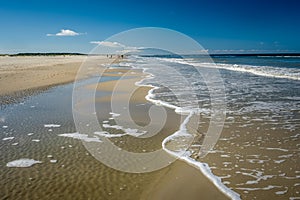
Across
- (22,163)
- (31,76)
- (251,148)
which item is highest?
(31,76)

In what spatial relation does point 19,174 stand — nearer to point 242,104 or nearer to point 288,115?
point 288,115

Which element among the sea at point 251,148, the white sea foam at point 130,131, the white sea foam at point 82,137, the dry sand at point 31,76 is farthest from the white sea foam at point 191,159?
the dry sand at point 31,76

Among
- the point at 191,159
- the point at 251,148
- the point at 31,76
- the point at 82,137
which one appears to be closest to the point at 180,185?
the point at 191,159

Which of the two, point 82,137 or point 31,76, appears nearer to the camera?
point 82,137

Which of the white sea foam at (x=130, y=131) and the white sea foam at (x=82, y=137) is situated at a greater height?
the white sea foam at (x=130, y=131)

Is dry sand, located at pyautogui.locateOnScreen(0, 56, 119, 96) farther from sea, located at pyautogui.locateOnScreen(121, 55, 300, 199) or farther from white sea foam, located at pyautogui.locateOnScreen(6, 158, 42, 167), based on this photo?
sea, located at pyautogui.locateOnScreen(121, 55, 300, 199)

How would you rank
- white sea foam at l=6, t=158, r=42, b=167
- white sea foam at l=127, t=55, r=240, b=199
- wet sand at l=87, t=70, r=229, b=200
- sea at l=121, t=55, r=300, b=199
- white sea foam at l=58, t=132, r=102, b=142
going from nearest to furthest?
wet sand at l=87, t=70, r=229, b=200
white sea foam at l=127, t=55, r=240, b=199
sea at l=121, t=55, r=300, b=199
white sea foam at l=6, t=158, r=42, b=167
white sea foam at l=58, t=132, r=102, b=142

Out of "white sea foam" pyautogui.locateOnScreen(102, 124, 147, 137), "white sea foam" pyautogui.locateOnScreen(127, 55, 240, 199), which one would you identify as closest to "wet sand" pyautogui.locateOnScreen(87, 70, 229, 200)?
"white sea foam" pyautogui.locateOnScreen(127, 55, 240, 199)

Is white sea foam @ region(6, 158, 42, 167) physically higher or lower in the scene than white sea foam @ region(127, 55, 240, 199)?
lower

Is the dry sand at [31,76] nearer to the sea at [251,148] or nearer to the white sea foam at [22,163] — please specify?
the white sea foam at [22,163]

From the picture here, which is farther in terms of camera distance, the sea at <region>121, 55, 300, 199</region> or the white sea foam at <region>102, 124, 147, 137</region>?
the white sea foam at <region>102, 124, 147, 137</region>

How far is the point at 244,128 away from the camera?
7.60 metres

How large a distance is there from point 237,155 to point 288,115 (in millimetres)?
4276

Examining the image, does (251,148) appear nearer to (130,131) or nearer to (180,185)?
(180,185)
